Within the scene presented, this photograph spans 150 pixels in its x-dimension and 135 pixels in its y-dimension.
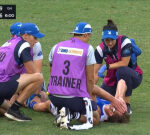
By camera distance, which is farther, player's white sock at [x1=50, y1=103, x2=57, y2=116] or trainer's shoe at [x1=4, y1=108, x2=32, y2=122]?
player's white sock at [x1=50, y1=103, x2=57, y2=116]

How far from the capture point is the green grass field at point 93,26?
26.5 feet

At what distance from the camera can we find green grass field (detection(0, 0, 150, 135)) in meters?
8.06

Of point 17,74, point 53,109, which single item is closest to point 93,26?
point 53,109

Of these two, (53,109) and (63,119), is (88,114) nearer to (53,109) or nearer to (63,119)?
(63,119)

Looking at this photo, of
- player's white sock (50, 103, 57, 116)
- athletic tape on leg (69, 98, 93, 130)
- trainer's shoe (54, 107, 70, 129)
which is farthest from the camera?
player's white sock (50, 103, 57, 116)

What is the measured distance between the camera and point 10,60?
8.48m

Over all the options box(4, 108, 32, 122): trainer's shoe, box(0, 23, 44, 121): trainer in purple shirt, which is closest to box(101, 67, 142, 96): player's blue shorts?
box(0, 23, 44, 121): trainer in purple shirt

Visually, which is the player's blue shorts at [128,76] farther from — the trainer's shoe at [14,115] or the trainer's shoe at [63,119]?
the trainer's shoe at [14,115]

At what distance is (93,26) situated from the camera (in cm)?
1656

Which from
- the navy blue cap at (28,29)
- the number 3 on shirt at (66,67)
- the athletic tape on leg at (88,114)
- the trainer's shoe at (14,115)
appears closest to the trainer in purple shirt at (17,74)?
the trainer's shoe at (14,115)

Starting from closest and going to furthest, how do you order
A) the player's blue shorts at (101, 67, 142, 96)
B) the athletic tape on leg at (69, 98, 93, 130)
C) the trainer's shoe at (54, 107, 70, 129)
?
the trainer's shoe at (54, 107, 70, 129) < the athletic tape on leg at (69, 98, 93, 130) < the player's blue shorts at (101, 67, 142, 96)

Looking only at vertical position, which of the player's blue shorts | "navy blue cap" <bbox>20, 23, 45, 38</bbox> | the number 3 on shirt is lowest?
the player's blue shorts

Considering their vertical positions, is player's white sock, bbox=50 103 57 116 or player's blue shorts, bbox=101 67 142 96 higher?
player's blue shorts, bbox=101 67 142 96

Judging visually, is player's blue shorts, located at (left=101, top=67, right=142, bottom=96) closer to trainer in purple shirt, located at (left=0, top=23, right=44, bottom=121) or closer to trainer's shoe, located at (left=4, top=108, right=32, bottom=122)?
trainer in purple shirt, located at (left=0, top=23, right=44, bottom=121)
